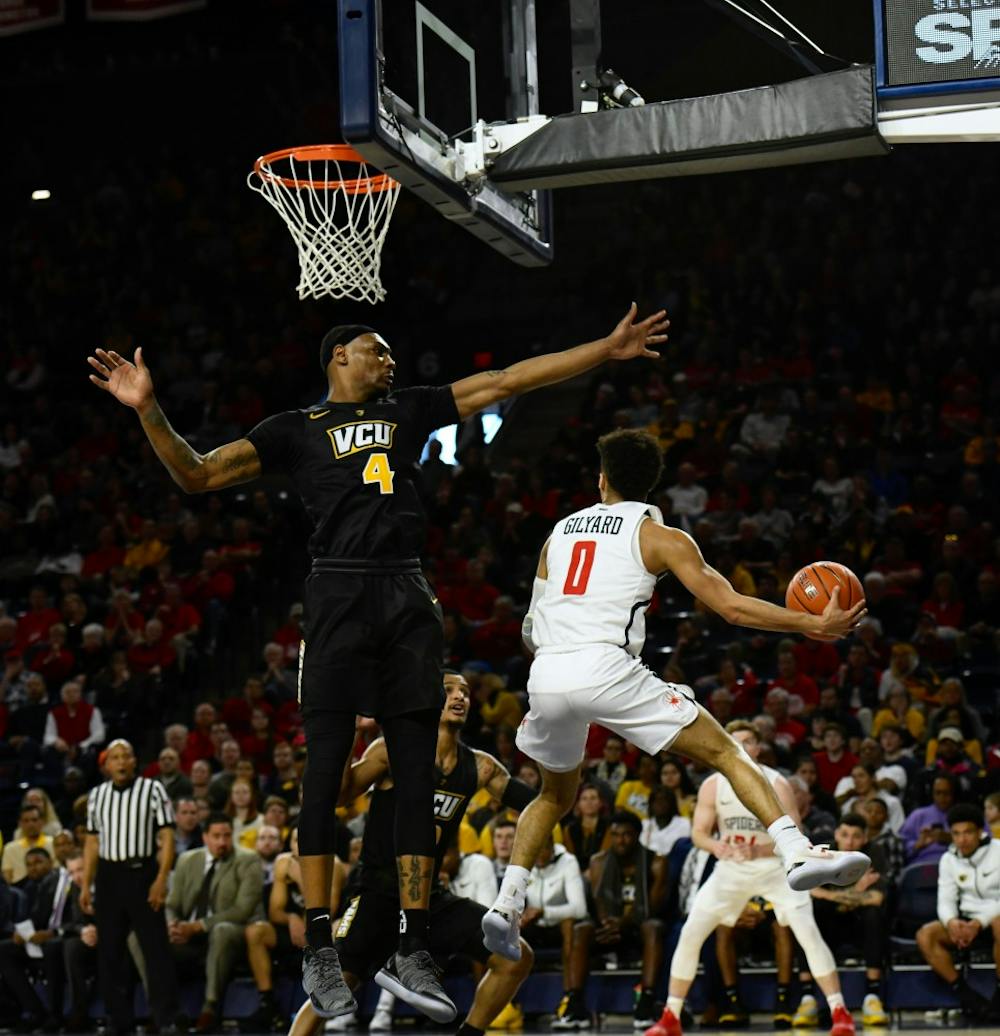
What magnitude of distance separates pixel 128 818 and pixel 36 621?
5597 mm

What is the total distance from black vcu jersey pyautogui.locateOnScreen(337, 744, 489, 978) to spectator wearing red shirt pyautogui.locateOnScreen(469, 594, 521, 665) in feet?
24.5

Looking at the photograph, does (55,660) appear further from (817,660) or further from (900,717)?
(900,717)

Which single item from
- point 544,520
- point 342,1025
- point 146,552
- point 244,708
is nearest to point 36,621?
point 146,552

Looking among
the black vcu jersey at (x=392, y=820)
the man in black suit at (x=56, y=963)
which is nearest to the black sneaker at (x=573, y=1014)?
the man in black suit at (x=56, y=963)

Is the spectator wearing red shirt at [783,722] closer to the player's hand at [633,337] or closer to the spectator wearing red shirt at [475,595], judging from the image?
the spectator wearing red shirt at [475,595]

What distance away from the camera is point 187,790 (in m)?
14.8

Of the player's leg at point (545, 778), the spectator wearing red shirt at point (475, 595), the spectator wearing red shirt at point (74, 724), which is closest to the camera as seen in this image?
the player's leg at point (545, 778)

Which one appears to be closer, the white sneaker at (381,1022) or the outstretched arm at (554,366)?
the outstretched arm at (554,366)

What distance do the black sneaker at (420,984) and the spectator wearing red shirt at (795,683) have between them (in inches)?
338

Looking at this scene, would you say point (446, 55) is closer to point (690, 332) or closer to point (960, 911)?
point (960, 911)

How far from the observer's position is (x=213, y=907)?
1341cm

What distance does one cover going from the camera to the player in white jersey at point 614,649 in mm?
6969

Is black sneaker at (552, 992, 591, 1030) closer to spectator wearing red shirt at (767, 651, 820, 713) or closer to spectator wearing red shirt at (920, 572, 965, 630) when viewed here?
spectator wearing red shirt at (767, 651, 820, 713)

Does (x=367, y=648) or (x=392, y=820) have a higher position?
(x=367, y=648)
